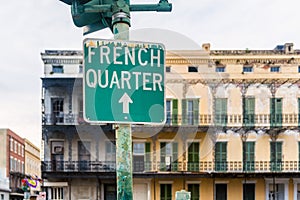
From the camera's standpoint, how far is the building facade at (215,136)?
23516mm

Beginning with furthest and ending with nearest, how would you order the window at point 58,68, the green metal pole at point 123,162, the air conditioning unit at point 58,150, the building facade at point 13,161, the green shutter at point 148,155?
1. the building facade at point 13,161
2. the air conditioning unit at point 58,150
3. the window at point 58,68
4. the green shutter at point 148,155
5. the green metal pole at point 123,162

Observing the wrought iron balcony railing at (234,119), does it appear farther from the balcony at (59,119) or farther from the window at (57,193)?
the window at (57,193)

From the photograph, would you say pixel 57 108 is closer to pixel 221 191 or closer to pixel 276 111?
pixel 221 191

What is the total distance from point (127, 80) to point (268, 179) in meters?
23.4

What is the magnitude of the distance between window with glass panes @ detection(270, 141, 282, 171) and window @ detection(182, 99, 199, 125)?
185 inches

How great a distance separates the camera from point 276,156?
24.0 m

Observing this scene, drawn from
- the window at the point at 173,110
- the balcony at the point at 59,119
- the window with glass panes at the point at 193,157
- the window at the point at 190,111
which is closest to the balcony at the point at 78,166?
the balcony at the point at 59,119

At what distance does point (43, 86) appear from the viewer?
24156 millimetres

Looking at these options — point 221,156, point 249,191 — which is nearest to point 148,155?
point 221,156

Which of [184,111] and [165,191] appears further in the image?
[184,111]

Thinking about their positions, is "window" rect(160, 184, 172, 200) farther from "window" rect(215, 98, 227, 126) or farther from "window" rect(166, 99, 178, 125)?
"window" rect(215, 98, 227, 126)

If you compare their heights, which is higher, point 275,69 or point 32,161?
point 275,69

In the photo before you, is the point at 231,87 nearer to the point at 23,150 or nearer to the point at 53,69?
the point at 53,69

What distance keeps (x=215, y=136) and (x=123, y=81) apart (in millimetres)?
22047
